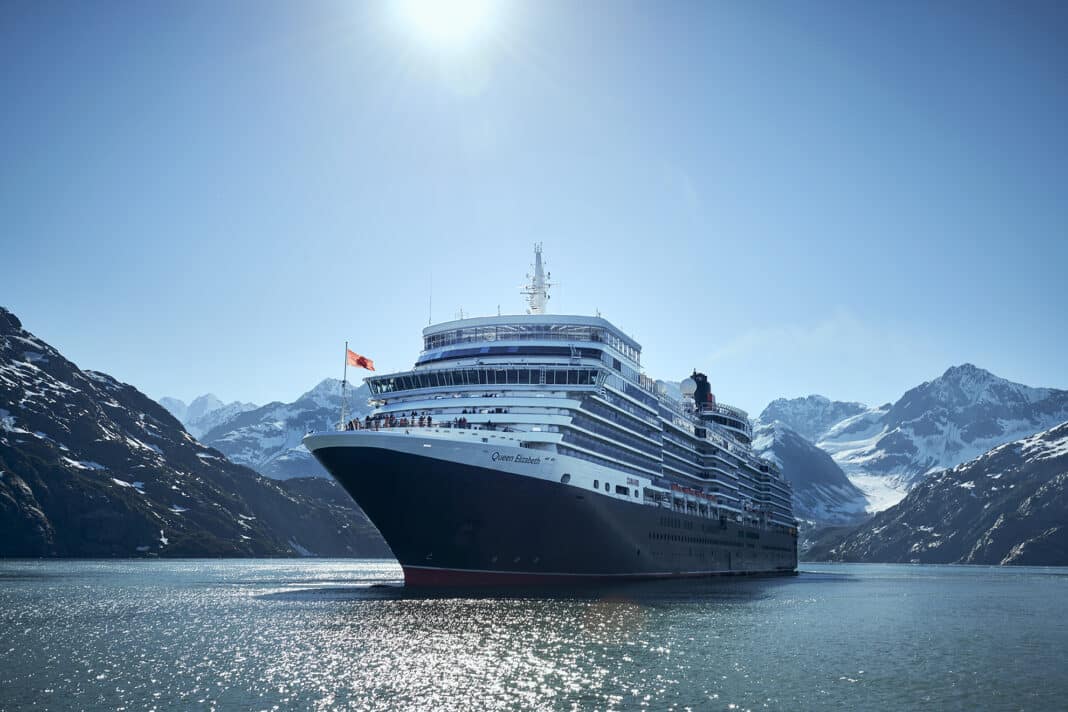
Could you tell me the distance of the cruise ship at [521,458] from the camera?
5953cm

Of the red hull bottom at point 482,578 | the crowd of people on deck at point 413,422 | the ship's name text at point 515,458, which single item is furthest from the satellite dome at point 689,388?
the ship's name text at point 515,458

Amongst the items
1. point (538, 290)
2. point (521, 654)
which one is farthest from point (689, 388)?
point (521, 654)

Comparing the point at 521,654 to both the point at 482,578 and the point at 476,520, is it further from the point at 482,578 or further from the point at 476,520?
the point at 482,578

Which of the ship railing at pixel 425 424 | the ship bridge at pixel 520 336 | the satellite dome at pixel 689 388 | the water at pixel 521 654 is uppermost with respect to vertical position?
the satellite dome at pixel 689 388

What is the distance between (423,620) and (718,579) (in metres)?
58.8

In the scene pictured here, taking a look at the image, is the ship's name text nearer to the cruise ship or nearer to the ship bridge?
the cruise ship

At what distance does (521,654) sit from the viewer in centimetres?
3731

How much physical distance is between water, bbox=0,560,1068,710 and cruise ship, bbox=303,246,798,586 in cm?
346

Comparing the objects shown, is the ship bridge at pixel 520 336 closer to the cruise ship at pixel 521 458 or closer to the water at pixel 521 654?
the cruise ship at pixel 521 458

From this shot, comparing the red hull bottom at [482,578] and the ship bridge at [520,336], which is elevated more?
the ship bridge at [520,336]

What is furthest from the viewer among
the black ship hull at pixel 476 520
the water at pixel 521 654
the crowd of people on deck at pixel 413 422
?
the crowd of people on deck at pixel 413 422

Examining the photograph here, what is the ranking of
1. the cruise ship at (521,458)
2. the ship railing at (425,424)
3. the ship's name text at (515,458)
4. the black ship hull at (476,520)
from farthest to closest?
the ship railing at (425,424), the ship's name text at (515,458), the cruise ship at (521,458), the black ship hull at (476,520)

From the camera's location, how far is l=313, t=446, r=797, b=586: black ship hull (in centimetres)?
5891

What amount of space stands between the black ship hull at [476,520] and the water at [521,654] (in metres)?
2.24
